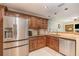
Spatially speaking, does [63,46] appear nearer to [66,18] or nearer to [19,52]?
[66,18]

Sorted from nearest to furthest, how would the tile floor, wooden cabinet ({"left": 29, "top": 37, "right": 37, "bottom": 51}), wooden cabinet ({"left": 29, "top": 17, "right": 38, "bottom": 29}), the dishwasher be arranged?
the dishwasher → the tile floor → wooden cabinet ({"left": 29, "top": 17, "right": 38, "bottom": 29}) → wooden cabinet ({"left": 29, "top": 37, "right": 37, "bottom": 51})

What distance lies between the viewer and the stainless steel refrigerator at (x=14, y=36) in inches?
103

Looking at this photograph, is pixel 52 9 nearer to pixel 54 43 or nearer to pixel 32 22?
pixel 32 22

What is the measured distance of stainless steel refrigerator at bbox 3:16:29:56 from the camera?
262cm

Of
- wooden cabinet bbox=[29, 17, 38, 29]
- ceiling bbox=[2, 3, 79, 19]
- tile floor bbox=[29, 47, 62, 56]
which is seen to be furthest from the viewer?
wooden cabinet bbox=[29, 17, 38, 29]

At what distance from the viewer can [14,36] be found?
2.77 metres

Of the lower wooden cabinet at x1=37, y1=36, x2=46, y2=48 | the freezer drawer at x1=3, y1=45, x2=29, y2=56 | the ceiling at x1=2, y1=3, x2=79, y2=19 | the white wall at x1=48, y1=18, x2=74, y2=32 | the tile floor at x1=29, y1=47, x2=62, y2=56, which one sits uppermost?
the ceiling at x1=2, y1=3, x2=79, y2=19

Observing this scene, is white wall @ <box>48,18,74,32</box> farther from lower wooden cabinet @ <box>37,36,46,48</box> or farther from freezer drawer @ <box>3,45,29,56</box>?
freezer drawer @ <box>3,45,29,56</box>

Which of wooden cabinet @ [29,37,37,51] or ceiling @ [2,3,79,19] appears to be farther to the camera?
wooden cabinet @ [29,37,37,51]

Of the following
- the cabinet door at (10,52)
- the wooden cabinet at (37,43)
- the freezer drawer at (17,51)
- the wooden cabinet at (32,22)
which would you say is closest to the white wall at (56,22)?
the wooden cabinet at (32,22)

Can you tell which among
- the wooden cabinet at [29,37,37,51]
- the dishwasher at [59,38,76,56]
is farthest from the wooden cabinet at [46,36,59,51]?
the wooden cabinet at [29,37,37,51]

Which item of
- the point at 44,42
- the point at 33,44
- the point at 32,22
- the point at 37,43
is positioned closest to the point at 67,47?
the point at 44,42

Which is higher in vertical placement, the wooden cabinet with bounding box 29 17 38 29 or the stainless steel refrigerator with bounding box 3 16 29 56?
the wooden cabinet with bounding box 29 17 38 29

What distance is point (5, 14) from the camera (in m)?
2.72
